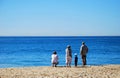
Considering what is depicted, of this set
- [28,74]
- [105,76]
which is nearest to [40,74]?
[28,74]

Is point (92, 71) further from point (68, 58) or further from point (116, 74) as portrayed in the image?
point (68, 58)

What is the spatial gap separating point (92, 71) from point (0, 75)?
5.26 meters

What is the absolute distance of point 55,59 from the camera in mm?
→ 24781

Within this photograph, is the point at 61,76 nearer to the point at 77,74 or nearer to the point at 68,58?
the point at 77,74

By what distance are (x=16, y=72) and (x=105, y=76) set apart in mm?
5298

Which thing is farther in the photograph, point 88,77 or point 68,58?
point 68,58

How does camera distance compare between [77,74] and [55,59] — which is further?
[55,59]

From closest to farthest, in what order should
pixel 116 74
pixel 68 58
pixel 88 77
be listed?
pixel 88 77 < pixel 116 74 < pixel 68 58

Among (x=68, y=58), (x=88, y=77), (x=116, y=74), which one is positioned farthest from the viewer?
(x=68, y=58)

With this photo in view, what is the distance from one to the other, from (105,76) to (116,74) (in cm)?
109

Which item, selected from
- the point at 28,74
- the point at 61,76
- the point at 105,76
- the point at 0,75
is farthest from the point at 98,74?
the point at 0,75

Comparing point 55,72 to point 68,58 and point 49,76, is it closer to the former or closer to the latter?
point 49,76

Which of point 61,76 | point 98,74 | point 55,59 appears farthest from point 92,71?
point 55,59

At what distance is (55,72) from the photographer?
68.4ft
